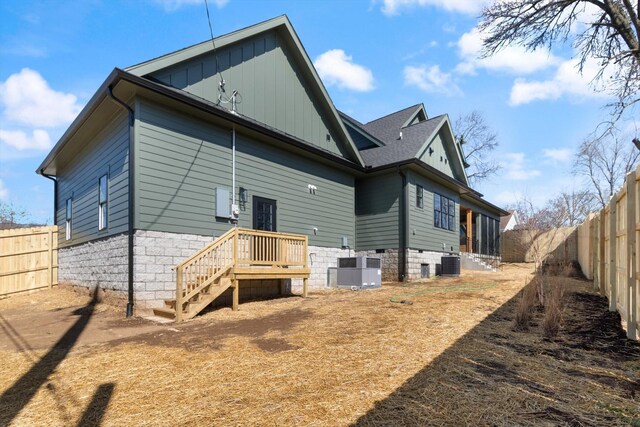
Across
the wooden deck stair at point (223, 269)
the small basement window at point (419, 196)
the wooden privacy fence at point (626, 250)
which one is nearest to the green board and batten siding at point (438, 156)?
the small basement window at point (419, 196)

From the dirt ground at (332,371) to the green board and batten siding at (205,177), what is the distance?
110 inches

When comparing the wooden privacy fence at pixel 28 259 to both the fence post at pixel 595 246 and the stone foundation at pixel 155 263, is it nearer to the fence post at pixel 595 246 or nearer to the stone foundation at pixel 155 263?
the stone foundation at pixel 155 263

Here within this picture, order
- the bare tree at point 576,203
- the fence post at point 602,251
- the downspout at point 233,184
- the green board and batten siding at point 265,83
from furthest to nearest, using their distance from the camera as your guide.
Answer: the bare tree at point 576,203 < the downspout at point 233,184 < the green board and batten siding at point 265,83 < the fence post at point 602,251

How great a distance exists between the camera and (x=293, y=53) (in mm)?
12102

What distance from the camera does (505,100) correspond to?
16453mm

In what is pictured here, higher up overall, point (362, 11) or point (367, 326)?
point (362, 11)

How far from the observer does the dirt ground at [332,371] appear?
274 centimetres

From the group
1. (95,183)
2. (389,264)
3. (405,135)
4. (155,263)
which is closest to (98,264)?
(95,183)

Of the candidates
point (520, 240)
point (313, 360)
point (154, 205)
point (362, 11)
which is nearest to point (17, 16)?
point (154, 205)

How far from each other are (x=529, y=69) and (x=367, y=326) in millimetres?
12259

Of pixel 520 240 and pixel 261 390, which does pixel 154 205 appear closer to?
pixel 261 390

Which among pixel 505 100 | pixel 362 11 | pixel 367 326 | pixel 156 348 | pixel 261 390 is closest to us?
pixel 261 390

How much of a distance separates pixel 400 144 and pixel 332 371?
43.1ft

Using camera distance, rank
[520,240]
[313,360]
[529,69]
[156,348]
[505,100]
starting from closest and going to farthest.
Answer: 1. [313,360]
2. [156,348]
3. [529,69]
4. [505,100]
5. [520,240]
